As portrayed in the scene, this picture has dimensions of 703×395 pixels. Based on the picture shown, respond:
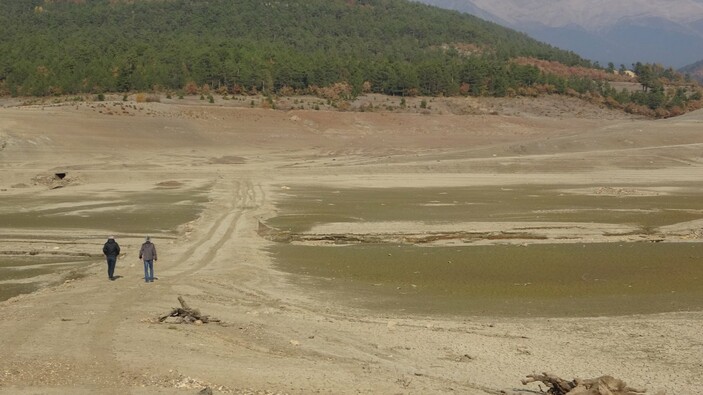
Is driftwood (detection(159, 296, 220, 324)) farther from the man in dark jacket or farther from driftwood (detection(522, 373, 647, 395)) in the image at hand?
driftwood (detection(522, 373, 647, 395))

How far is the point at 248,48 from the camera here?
120m

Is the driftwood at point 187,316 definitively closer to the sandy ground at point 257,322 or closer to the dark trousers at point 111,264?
the sandy ground at point 257,322

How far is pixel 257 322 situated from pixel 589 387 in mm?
7797

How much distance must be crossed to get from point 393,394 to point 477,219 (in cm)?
2203

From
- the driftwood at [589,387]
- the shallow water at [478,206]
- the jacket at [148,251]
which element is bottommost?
the shallow water at [478,206]

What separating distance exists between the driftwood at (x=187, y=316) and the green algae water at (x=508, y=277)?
4.06 m

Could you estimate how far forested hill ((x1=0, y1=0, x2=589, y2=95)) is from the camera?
98.9m

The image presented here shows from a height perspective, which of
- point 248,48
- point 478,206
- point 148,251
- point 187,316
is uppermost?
point 248,48

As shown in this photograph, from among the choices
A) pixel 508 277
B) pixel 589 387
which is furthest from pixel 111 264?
pixel 589 387

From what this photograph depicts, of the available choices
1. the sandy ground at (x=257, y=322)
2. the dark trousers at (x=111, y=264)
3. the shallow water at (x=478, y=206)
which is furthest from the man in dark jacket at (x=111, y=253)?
the shallow water at (x=478, y=206)

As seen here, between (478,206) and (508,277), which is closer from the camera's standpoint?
(508,277)

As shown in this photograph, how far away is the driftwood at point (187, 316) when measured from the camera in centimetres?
1611

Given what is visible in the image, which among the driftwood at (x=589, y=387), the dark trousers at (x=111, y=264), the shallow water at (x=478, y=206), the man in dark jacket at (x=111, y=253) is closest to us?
the driftwood at (x=589, y=387)

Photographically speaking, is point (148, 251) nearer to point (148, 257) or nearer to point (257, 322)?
point (148, 257)
